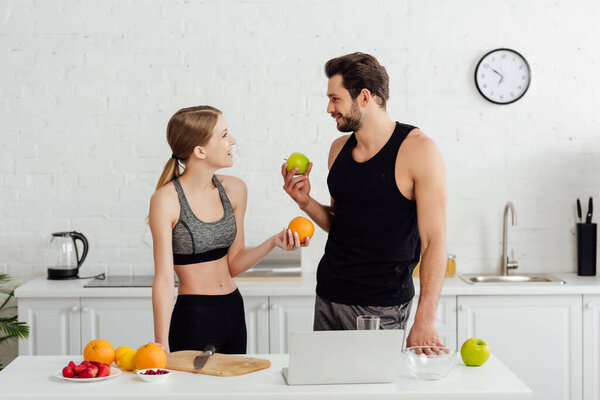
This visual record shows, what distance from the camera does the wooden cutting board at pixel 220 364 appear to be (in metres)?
2.06

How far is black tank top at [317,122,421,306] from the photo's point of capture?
8.04ft

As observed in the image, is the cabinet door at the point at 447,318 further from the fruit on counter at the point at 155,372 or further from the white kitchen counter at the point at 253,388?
the fruit on counter at the point at 155,372

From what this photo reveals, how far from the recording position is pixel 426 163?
238 cm

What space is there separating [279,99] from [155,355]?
2.25 meters

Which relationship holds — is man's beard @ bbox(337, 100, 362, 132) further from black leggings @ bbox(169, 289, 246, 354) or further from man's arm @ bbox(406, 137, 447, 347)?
black leggings @ bbox(169, 289, 246, 354)

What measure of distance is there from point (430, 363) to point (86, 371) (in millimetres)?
924

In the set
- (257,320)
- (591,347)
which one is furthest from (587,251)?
(257,320)

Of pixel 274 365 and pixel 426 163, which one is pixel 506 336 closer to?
pixel 426 163

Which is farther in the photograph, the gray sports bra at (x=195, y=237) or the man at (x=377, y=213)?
the gray sports bra at (x=195, y=237)

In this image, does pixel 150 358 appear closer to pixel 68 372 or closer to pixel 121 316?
pixel 68 372

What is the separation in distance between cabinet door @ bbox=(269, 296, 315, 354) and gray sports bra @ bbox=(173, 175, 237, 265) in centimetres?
105

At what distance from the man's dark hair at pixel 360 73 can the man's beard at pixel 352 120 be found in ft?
0.14

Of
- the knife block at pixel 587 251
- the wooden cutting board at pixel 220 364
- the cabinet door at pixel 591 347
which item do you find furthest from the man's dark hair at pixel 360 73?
the knife block at pixel 587 251

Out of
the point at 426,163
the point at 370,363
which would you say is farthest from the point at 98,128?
the point at 370,363
